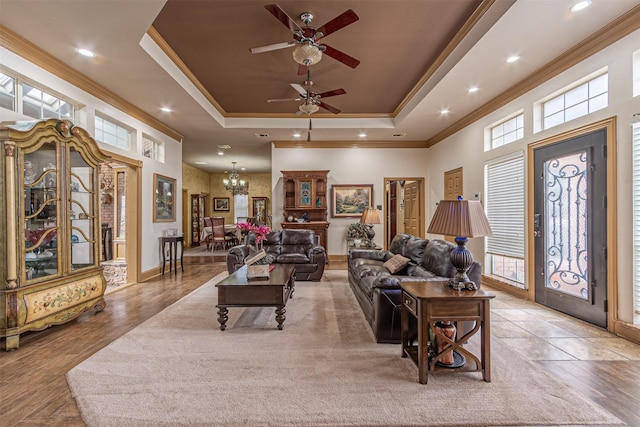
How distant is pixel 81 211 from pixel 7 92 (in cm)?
135

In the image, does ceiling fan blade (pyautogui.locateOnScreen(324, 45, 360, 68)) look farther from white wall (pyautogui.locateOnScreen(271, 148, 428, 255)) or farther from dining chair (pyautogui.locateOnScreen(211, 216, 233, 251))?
dining chair (pyautogui.locateOnScreen(211, 216, 233, 251))

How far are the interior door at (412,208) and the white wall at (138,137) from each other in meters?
5.83

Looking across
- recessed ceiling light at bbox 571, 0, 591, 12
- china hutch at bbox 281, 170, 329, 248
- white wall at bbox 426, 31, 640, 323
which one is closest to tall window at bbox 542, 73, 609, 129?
white wall at bbox 426, 31, 640, 323

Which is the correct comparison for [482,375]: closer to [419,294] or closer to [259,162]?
[419,294]

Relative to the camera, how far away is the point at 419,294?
2072mm

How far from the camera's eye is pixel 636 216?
9.09 feet

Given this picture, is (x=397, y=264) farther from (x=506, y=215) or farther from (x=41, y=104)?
(x=41, y=104)

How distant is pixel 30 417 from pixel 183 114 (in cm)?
475

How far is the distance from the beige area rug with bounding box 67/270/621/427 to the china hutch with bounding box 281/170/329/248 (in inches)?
171

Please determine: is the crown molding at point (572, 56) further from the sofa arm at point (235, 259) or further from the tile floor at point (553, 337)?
the sofa arm at point (235, 259)

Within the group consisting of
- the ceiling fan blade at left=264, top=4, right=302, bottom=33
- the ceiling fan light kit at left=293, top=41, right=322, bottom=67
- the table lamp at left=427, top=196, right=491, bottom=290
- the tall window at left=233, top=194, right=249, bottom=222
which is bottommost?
the table lamp at left=427, top=196, right=491, bottom=290

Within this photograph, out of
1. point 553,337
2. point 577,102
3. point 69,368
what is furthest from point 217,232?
point 577,102

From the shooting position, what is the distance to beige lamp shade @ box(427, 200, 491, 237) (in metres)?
2.11

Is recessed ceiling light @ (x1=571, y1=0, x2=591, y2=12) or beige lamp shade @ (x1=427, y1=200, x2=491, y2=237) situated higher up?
recessed ceiling light @ (x1=571, y1=0, x2=591, y2=12)
